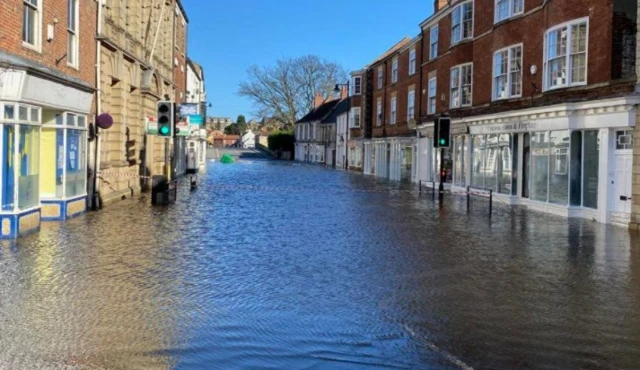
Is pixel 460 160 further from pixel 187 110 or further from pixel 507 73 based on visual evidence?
pixel 187 110

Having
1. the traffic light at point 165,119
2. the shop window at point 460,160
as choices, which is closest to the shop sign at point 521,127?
the shop window at point 460,160

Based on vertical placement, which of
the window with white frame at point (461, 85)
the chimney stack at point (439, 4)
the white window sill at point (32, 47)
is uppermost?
the chimney stack at point (439, 4)

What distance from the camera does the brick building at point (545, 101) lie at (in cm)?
1817

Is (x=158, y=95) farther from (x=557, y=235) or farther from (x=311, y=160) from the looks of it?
(x=311, y=160)

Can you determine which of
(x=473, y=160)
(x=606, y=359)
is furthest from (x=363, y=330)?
(x=473, y=160)

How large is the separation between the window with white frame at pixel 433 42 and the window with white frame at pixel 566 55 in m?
14.5

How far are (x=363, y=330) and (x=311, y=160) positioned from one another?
89.4 meters

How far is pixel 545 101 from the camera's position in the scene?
2203 centimetres

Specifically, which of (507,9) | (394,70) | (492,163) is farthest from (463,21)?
(394,70)

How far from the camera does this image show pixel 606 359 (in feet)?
20.1

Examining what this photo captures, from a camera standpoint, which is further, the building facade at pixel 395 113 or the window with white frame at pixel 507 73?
the building facade at pixel 395 113

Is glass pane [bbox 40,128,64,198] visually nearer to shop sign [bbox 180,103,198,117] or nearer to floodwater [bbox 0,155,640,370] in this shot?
floodwater [bbox 0,155,640,370]

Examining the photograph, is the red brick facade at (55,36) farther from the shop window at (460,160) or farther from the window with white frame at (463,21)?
the shop window at (460,160)

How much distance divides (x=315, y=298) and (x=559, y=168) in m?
15.2
